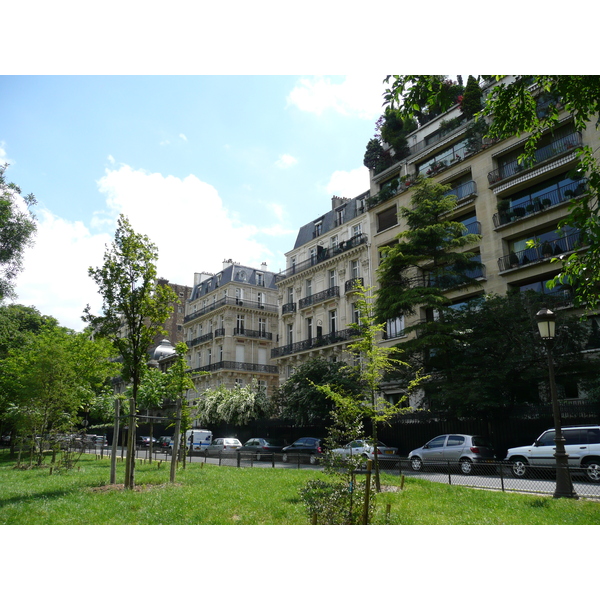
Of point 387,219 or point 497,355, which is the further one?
point 387,219

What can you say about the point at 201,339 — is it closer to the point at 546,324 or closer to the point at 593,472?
the point at 593,472

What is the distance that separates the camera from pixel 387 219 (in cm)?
3509

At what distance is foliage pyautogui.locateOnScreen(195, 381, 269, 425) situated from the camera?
3597cm

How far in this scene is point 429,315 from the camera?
3042cm

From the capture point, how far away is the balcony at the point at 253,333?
48866 mm

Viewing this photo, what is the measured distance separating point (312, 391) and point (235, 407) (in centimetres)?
879

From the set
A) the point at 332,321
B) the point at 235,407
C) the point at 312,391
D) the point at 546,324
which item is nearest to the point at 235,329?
the point at 235,407

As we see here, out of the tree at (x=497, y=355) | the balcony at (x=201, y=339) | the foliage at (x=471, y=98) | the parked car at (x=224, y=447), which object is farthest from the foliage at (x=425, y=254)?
the balcony at (x=201, y=339)

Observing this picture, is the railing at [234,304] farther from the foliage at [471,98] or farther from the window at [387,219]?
the foliage at [471,98]

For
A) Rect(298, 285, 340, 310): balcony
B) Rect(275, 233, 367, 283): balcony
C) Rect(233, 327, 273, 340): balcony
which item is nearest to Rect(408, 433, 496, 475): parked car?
Rect(298, 285, 340, 310): balcony

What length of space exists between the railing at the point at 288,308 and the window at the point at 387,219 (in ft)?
34.5

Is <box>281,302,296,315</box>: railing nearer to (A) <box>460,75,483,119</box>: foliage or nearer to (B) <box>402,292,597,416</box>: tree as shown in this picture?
(B) <box>402,292,597,416</box>: tree

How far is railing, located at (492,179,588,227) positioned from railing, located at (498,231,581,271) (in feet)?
5.96

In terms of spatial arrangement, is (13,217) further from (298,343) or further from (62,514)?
(298,343)
